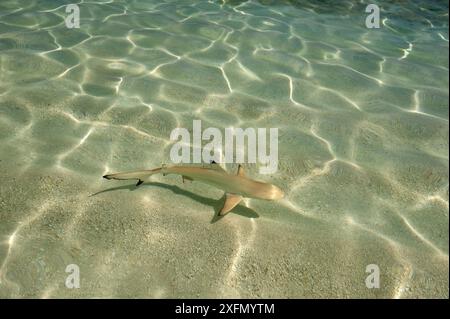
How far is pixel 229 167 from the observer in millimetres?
3404

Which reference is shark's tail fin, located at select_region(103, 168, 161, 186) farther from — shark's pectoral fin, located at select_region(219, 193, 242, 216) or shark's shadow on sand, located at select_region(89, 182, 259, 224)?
shark's pectoral fin, located at select_region(219, 193, 242, 216)

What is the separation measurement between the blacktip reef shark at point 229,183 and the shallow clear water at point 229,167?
0.23 m

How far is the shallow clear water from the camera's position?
248 cm

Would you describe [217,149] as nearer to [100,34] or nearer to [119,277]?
[119,277]

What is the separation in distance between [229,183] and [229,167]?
72 cm

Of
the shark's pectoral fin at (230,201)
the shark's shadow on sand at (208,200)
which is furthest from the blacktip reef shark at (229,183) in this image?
the shark's shadow on sand at (208,200)

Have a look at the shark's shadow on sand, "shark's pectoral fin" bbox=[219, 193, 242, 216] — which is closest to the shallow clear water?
the shark's shadow on sand

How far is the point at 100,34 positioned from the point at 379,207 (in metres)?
4.97

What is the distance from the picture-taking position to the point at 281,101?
4383 mm

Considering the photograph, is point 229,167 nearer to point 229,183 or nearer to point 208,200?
point 208,200

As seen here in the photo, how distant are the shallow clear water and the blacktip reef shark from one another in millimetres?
232

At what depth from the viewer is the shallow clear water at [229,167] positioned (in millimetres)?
2482

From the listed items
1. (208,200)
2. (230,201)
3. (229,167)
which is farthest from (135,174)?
(229,167)

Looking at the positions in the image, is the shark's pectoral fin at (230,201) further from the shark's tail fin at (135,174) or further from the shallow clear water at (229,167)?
the shark's tail fin at (135,174)
